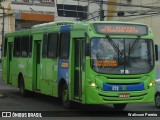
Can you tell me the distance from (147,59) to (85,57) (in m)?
2.01

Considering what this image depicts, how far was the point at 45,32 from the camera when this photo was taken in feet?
61.9

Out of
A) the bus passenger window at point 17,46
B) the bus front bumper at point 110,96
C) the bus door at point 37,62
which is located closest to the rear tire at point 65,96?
the bus front bumper at point 110,96

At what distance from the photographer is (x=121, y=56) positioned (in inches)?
586

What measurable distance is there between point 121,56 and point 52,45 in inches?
153

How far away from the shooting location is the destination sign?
1500 centimetres

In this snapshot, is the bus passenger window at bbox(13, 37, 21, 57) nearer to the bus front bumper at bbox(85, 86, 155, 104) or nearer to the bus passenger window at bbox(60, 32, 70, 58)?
the bus passenger window at bbox(60, 32, 70, 58)

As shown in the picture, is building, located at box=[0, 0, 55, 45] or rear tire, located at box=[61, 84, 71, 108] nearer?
rear tire, located at box=[61, 84, 71, 108]

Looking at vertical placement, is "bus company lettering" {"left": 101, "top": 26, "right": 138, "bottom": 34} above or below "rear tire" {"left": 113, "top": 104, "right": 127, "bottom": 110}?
above

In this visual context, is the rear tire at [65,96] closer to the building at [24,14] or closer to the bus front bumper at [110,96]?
the bus front bumper at [110,96]

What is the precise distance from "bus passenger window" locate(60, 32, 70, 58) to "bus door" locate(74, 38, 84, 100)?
0.61m

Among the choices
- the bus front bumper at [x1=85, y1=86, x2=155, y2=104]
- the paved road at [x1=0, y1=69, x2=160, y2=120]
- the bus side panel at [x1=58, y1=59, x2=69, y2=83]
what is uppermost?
the bus side panel at [x1=58, y1=59, x2=69, y2=83]

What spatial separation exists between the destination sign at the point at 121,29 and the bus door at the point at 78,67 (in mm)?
786

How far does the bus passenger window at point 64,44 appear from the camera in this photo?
1644 cm

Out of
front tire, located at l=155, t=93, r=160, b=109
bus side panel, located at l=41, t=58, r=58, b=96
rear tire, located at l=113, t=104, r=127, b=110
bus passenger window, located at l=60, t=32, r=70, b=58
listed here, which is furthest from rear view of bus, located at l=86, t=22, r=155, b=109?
front tire, located at l=155, t=93, r=160, b=109
